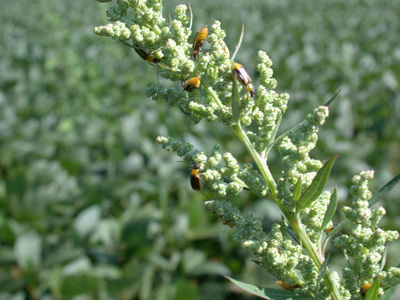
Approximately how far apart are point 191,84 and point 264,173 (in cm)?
20

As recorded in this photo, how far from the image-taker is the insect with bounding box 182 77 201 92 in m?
0.75

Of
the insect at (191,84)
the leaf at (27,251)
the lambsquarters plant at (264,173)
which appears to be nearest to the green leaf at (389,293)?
the lambsquarters plant at (264,173)

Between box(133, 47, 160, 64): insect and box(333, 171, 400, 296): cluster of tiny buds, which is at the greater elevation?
box(133, 47, 160, 64): insect

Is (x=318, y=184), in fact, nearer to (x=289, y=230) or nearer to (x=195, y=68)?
(x=289, y=230)

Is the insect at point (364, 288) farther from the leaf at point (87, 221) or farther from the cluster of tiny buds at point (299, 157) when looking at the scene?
the leaf at point (87, 221)

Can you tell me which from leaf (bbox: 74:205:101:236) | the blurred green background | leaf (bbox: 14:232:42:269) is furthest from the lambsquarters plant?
leaf (bbox: 74:205:101:236)

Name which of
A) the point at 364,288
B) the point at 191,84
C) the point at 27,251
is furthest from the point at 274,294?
the point at 27,251

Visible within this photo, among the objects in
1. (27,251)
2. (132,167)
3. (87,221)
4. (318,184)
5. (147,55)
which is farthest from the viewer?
(132,167)

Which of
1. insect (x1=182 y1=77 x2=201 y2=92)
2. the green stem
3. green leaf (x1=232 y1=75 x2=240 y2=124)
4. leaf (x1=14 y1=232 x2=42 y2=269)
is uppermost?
leaf (x1=14 y1=232 x2=42 y2=269)

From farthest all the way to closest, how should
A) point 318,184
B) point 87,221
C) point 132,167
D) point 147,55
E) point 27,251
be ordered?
point 132,167 → point 87,221 → point 27,251 → point 147,55 → point 318,184

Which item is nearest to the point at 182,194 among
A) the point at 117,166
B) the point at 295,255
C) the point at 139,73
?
the point at 117,166

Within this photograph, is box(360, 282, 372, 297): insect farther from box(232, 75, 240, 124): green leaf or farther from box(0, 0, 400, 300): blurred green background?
box(0, 0, 400, 300): blurred green background

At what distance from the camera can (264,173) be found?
77 cm

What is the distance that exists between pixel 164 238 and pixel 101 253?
61 cm
